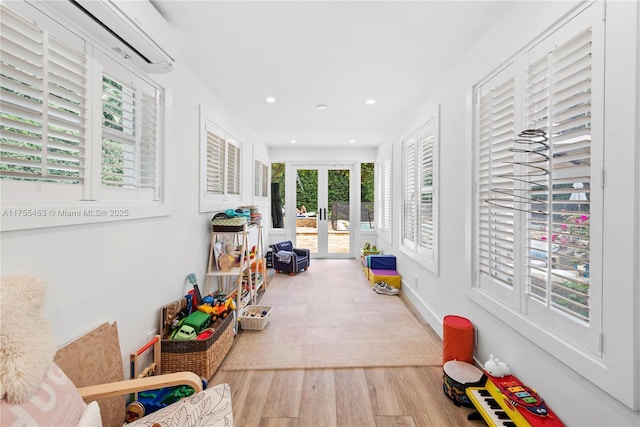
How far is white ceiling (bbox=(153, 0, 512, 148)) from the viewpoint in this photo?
1681 millimetres

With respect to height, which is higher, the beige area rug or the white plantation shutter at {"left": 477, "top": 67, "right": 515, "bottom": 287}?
the white plantation shutter at {"left": 477, "top": 67, "right": 515, "bottom": 287}

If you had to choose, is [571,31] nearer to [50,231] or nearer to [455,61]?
[455,61]

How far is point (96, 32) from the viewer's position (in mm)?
1349

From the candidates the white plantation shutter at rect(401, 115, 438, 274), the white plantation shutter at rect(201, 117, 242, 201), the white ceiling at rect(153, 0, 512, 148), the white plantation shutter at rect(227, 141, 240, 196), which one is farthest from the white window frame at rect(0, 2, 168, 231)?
the white plantation shutter at rect(401, 115, 438, 274)

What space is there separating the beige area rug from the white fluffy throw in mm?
1391

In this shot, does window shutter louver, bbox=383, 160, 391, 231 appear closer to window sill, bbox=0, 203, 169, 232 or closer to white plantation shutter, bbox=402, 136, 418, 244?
white plantation shutter, bbox=402, 136, 418, 244

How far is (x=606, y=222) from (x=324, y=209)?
5.15 m

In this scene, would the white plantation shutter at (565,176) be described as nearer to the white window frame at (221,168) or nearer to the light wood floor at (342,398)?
the light wood floor at (342,398)

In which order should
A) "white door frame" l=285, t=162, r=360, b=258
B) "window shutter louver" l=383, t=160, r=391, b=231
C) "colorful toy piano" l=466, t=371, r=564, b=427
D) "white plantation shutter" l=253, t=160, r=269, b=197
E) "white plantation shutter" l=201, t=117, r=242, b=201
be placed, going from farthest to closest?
"white door frame" l=285, t=162, r=360, b=258
"white plantation shutter" l=253, t=160, r=269, b=197
"window shutter louver" l=383, t=160, r=391, b=231
"white plantation shutter" l=201, t=117, r=242, b=201
"colorful toy piano" l=466, t=371, r=564, b=427

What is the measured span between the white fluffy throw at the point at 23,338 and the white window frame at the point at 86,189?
0.85 ft

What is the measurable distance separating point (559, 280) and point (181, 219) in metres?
2.57

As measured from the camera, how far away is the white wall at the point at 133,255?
1.23 metres

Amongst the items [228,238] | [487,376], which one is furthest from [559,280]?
[228,238]

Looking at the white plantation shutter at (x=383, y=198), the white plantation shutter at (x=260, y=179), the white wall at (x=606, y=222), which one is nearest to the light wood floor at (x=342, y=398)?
the white wall at (x=606, y=222)
